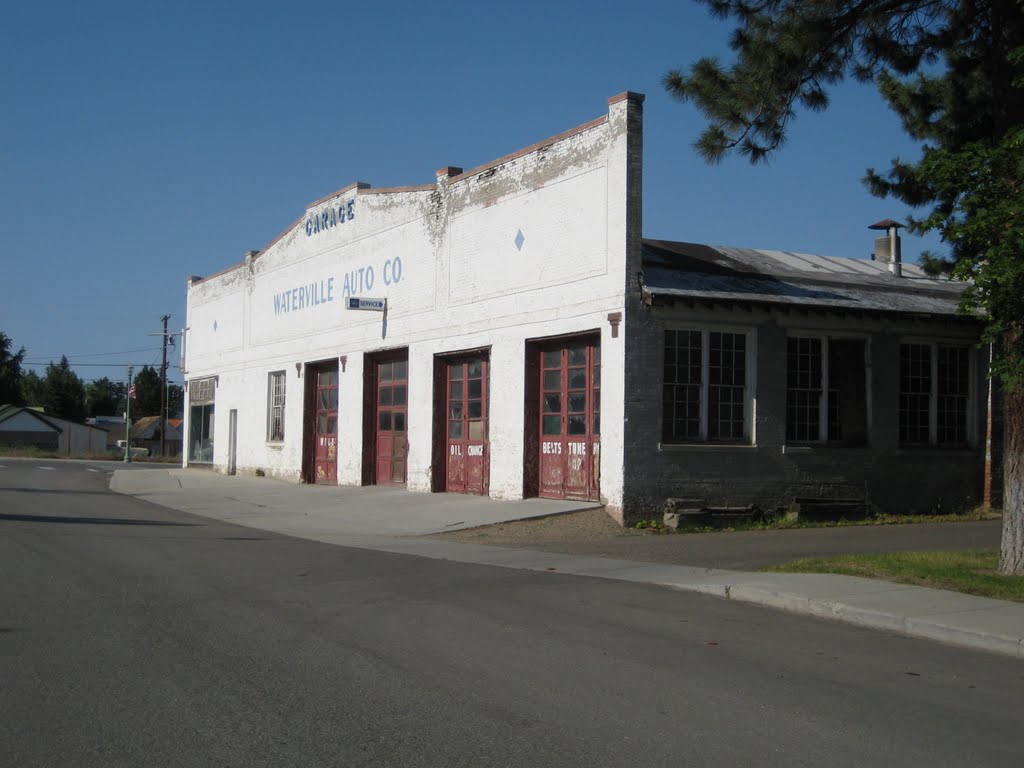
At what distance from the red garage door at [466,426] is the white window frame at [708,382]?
5435mm

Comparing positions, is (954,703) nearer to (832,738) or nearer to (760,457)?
(832,738)

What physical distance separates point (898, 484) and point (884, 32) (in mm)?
9646

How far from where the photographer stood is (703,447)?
→ 1958 cm

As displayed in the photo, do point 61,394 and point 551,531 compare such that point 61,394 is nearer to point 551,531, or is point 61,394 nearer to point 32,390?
point 32,390

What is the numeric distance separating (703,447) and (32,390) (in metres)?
128

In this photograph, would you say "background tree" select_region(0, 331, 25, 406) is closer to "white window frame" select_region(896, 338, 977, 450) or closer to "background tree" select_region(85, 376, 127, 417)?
"background tree" select_region(85, 376, 127, 417)

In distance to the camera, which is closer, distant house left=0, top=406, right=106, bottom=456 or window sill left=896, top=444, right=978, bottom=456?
window sill left=896, top=444, right=978, bottom=456

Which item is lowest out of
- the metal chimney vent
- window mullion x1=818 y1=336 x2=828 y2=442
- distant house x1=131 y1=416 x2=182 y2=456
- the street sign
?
distant house x1=131 y1=416 x2=182 y2=456

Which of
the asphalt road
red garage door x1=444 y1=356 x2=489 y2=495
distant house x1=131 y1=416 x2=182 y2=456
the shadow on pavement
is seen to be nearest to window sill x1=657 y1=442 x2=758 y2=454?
red garage door x1=444 y1=356 x2=489 y2=495

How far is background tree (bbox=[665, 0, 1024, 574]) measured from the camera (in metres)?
11.4

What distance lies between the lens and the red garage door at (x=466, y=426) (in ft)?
78.0

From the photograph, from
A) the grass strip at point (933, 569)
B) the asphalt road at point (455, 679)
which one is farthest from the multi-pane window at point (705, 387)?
the asphalt road at point (455, 679)

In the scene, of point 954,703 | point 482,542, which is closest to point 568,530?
point 482,542

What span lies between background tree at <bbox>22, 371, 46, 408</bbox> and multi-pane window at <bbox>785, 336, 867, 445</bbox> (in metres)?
119
